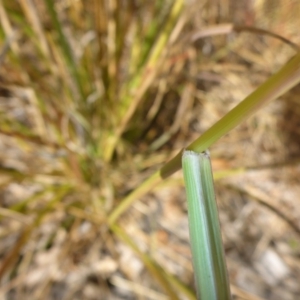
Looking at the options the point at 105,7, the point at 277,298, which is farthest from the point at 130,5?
the point at 277,298

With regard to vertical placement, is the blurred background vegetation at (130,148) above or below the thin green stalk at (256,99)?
above

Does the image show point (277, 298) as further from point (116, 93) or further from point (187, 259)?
point (116, 93)

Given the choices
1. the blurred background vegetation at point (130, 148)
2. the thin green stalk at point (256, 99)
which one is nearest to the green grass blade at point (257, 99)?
the thin green stalk at point (256, 99)

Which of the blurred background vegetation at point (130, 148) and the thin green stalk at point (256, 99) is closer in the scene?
the thin green stalk at point (256, 99)

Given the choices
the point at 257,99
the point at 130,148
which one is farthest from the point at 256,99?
the point at 130,148

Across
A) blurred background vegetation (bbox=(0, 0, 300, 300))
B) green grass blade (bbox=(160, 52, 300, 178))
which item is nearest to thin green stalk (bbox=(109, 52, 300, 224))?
green grass blade (bbox=(160, 52, 300, 178))

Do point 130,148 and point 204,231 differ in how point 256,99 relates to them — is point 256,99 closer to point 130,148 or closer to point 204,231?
point 204,231

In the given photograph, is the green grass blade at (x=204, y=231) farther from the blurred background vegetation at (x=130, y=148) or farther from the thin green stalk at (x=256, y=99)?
the blurred background vegetation at (x=130, y=148)
